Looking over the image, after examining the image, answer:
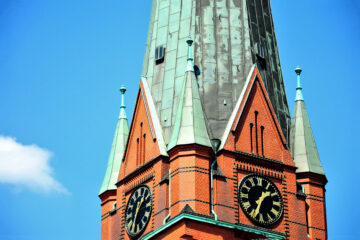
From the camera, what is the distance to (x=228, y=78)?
206 ft

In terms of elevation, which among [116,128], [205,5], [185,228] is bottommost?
[185,228]

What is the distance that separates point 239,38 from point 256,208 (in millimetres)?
8834

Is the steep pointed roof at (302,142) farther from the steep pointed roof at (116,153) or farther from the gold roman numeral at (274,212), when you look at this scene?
the steep pointed roof at (116,153)

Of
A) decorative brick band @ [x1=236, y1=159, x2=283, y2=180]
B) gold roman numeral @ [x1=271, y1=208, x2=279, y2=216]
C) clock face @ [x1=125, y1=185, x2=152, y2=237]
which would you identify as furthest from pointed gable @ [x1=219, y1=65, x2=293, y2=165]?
clock face @ [x1=125, y1=185, x2=152, y2=237]

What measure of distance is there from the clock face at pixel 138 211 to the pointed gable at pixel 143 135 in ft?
4.81

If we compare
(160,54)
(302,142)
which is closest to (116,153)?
(160,54)

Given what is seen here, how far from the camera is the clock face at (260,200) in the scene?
194 ft

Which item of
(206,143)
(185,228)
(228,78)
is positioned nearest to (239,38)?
(228,78)

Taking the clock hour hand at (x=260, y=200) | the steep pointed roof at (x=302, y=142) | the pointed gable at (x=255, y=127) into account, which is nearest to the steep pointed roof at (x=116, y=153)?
the pointed gable at (x=255, y=127)

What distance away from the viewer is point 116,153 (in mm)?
65125

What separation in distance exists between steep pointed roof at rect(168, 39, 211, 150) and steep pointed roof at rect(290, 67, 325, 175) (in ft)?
15.7

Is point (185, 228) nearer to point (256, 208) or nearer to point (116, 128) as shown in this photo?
point (256, 208)

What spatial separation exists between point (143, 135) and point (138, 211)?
3.85 meters

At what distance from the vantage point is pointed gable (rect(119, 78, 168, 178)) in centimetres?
6150
